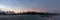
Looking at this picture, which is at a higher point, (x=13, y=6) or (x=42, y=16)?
(x=13, y=6)

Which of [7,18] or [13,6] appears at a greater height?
[13,6]

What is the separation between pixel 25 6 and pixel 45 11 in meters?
1.20

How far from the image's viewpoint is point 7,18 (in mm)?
7145

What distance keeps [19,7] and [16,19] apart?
703 mm

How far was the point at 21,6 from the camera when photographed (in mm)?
7344

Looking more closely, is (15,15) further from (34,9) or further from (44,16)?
(44,16)

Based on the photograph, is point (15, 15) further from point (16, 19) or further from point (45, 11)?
point (45, 11)

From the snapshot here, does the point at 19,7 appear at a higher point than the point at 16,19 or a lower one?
higher

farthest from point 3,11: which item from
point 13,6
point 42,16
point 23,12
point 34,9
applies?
point 42,16

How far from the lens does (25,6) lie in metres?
7.37

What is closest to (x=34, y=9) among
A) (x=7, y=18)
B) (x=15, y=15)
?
(x=15, y=15)

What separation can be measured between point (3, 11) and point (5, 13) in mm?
160

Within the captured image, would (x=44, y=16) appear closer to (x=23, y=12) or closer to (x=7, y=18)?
(x=23, y=12)

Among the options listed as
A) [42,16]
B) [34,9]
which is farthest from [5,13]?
[42,16]
